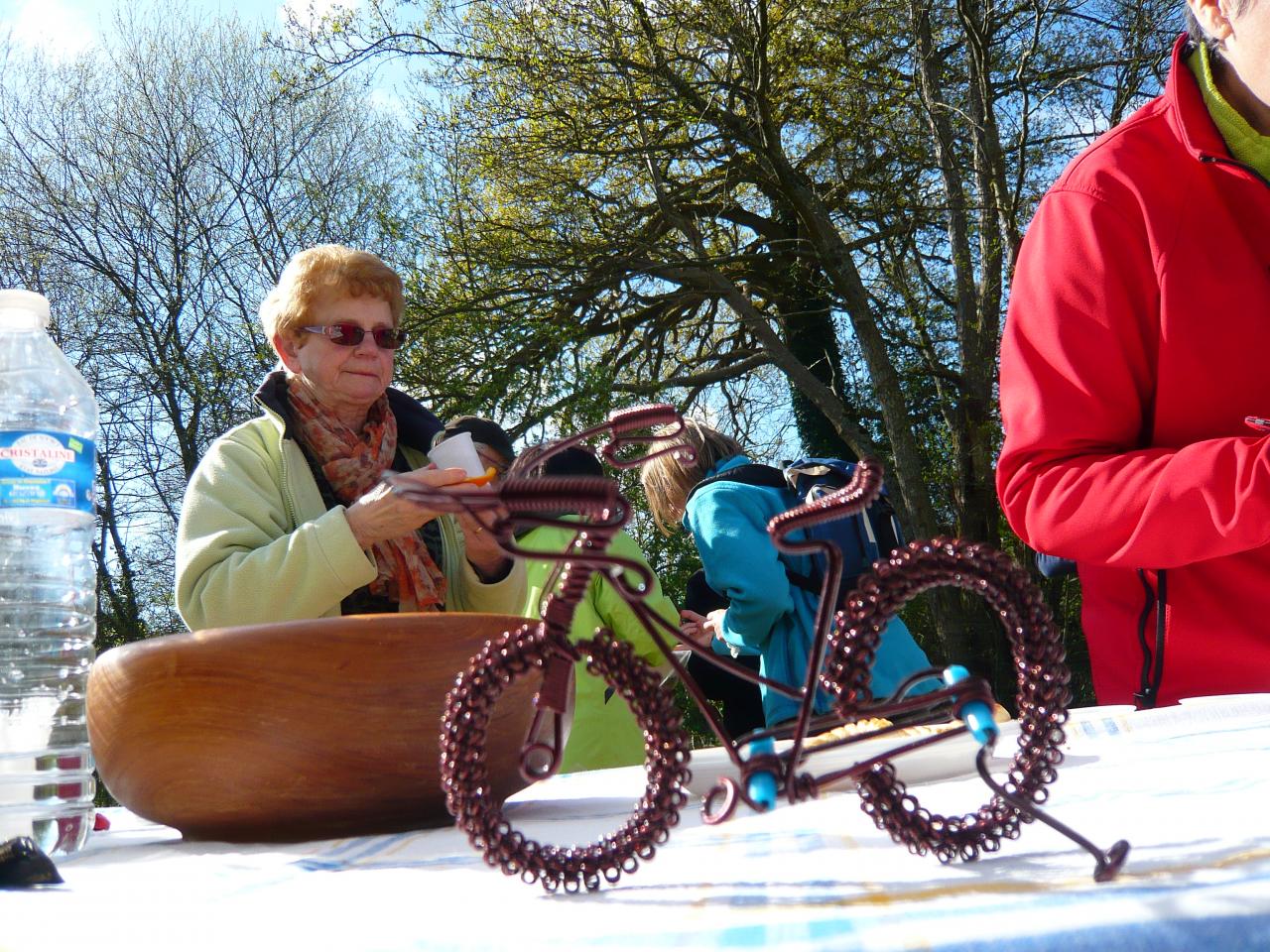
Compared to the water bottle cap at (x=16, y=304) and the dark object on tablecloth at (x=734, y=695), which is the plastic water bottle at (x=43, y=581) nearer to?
the water bottle cap at (x=16, y=304)

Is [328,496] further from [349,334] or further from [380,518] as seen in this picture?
[380,518]

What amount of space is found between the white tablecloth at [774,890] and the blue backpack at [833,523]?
164 centimetres

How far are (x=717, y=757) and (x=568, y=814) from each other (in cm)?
15

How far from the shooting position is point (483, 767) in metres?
0.61

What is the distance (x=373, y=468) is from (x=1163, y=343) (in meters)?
1.33

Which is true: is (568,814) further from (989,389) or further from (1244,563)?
(989,389)

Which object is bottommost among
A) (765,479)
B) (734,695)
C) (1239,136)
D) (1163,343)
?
(734,695)

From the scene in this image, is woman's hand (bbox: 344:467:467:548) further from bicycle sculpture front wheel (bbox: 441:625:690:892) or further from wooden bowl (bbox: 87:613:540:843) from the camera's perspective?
bicycle sculpture front wheel (bbox: 441:625:690:892)

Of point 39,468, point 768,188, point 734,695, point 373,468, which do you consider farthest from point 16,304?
point 768,188

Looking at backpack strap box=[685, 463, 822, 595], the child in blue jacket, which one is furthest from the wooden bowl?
backpack strap box=[685, 463, 822, 595]

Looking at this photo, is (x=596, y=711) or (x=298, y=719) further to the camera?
(x=596, y=711)

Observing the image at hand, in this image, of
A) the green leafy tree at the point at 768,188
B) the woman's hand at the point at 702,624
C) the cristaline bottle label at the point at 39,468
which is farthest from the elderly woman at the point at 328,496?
the green leafy tree at the point at 768,188

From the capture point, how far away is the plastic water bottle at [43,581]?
1.13 m

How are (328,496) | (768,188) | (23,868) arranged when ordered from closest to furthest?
(23,868)
(328,496)
(768,188)
